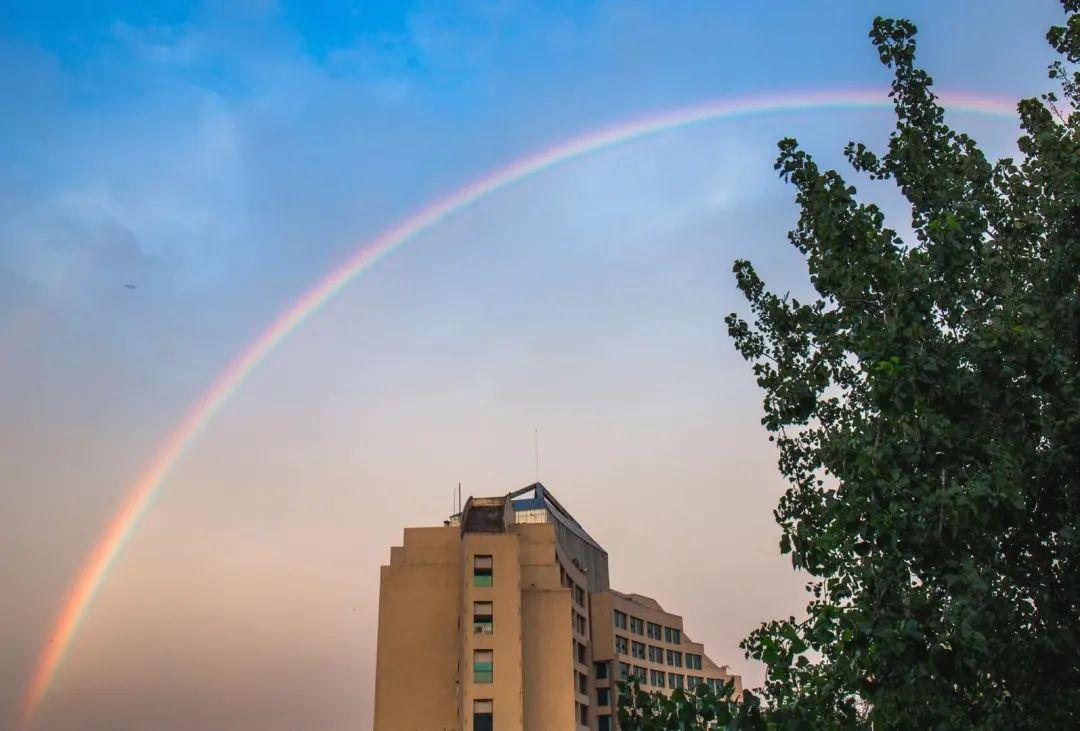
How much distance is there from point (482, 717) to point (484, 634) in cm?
519

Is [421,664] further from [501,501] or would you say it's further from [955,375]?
[955,375]

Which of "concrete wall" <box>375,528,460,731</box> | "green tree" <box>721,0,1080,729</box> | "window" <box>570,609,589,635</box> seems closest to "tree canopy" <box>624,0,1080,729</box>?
"green tree" <box>721,0,1080,729</box>

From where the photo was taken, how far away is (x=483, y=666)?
63.4 metres

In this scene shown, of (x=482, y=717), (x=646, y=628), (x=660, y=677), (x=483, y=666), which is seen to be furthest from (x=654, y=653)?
(x=482, y=717)

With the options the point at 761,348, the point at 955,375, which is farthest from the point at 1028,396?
the point at 761,348

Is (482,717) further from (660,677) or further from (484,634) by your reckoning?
(660,677)

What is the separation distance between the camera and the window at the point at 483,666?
207 feet

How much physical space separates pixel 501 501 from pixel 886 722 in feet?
209

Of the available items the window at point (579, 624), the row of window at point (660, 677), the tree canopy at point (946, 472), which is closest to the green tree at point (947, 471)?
the tree canopy at point (946, 472)

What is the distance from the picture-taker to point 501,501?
237ft

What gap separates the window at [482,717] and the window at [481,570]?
7715 mm

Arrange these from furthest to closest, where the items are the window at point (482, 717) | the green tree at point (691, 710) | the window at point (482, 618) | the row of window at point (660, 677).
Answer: the row of window at point (660, 677), the window at point (482, 618), the window at point (482, 717), the green tree at point (691, 710)

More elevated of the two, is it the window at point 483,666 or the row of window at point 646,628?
the row of window at point 646,628

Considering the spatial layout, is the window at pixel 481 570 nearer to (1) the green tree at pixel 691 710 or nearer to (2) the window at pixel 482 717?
(2) the window at pixel 482 717
